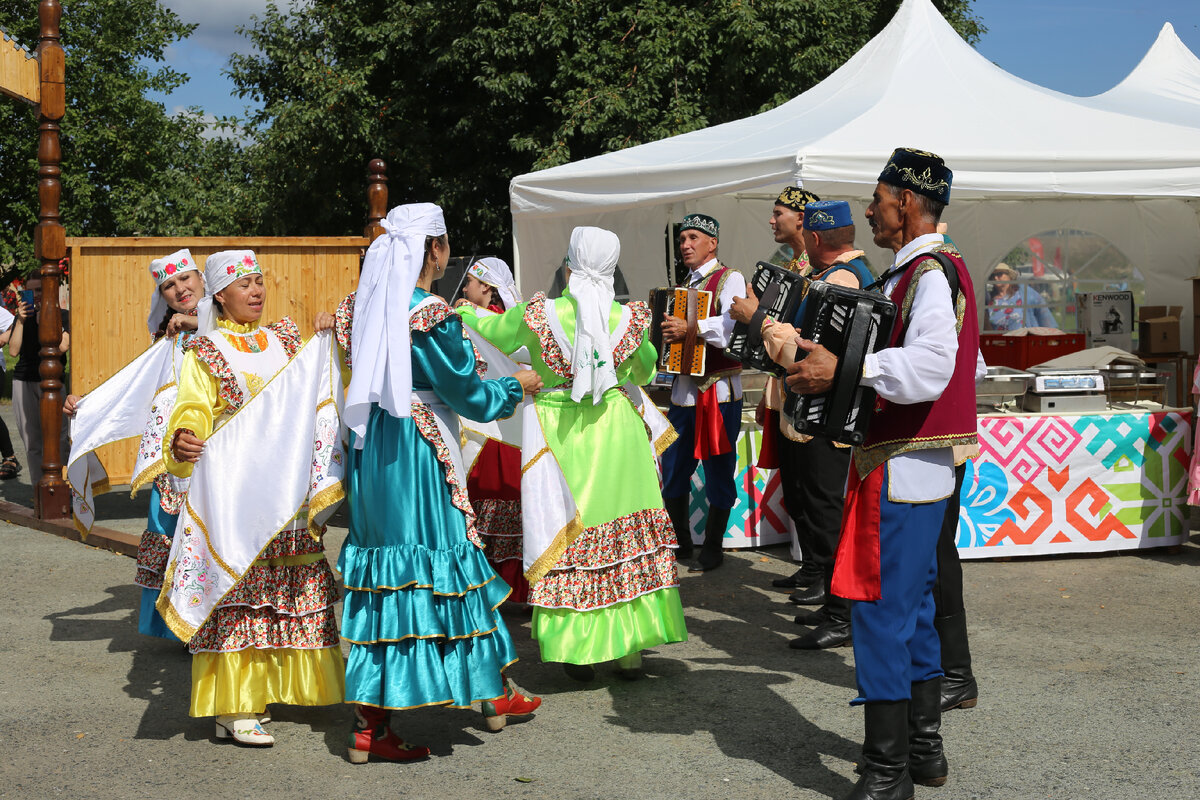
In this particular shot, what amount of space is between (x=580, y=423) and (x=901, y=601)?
1.69 meters

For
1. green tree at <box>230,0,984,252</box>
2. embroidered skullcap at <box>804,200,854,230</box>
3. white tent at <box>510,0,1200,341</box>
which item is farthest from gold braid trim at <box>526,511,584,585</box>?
green tree at <box>230,0,984,252</box>

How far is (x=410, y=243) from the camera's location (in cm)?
373

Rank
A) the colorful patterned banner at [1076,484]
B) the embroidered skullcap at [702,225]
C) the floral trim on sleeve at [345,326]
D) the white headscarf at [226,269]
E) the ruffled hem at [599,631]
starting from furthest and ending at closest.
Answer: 1. the colorful patterned banner at [1076,484]
2. the embroidered skullcap at [702,225]
3. the ruffled hem at [599,631]
4. the white headscarf at [226,269]
5. the floral trim on sleeve at [345,326]

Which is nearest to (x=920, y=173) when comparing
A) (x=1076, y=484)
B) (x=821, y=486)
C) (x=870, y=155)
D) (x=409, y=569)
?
(x=409, y=569)

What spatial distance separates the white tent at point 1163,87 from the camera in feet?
30.9

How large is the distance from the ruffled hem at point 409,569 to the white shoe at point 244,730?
0.67 metres

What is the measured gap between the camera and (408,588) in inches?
146

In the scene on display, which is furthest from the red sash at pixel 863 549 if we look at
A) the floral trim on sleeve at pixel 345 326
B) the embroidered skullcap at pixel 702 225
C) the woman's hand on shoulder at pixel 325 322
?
the embroidered skullcap at pixel 702 225

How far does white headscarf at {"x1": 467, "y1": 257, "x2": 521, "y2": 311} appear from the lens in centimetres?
606

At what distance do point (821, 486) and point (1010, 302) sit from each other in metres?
7.07

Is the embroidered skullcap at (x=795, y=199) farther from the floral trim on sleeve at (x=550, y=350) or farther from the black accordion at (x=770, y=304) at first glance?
the black accordion at (x=770, y=304)

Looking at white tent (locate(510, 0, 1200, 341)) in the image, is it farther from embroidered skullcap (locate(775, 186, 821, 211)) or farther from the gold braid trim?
the gold braid trim

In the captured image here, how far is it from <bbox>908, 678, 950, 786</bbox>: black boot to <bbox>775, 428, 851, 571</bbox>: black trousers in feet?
5.84

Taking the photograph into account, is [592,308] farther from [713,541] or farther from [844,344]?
[713,541]
